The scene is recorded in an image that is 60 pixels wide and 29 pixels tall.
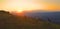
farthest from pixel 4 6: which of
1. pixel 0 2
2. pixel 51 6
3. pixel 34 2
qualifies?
pixel 51 6

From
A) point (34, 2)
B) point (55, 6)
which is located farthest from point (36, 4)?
point (55, 6)

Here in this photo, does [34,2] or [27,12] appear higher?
[34,2]

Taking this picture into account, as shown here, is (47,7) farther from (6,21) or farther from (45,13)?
(6,21)

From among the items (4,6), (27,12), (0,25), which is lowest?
(0,25)

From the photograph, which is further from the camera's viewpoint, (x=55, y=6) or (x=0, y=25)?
(x=55, y=6)

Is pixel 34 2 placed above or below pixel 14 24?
above

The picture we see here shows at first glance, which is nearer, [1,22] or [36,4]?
[1,22]

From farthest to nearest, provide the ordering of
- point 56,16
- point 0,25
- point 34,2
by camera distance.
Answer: point 34,2 → point 56,16 → point 0,25

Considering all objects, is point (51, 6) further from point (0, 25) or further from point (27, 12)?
point (0, 25)

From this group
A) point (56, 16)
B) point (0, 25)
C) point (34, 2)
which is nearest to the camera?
point (0, 25)
